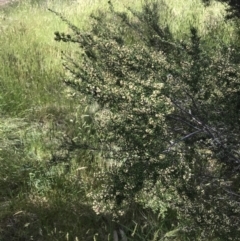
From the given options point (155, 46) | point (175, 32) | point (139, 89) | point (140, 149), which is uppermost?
point (175, 32)

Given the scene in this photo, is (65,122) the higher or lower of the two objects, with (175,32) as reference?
lower

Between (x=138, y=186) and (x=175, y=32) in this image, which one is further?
(x=175, y=32)

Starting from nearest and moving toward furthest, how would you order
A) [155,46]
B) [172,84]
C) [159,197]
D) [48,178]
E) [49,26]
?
[159,197], [172,84], [48,178], [155,46], [49,26]

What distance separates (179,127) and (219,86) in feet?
1.12

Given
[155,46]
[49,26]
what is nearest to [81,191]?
[155,46]

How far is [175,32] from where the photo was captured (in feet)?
18.9

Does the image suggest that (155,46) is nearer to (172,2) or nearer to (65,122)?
(65,122)

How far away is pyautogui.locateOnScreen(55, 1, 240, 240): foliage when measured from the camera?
222 centimetres

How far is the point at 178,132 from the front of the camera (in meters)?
2.62

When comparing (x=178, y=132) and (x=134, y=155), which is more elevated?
(x=178, y=132)

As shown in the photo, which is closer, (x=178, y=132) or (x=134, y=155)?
(x=134, y=155)

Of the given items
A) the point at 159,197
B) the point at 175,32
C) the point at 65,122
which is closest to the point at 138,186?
the point at 159,197

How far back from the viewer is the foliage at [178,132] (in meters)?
2.22

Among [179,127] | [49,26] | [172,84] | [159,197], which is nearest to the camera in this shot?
[159,197]
